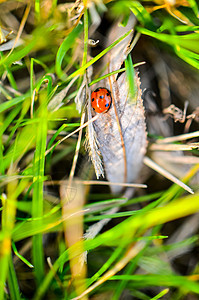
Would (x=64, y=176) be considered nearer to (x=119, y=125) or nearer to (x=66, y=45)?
(x=119, y=125)

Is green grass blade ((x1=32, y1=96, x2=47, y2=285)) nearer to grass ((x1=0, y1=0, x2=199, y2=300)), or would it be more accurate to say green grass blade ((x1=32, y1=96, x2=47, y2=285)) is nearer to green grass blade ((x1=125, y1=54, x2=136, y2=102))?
grass ((x1=0, y1=0, x2=199, y2=300))

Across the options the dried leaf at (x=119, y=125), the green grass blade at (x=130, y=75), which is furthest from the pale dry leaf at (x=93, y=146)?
the green grass blade at (x=130, y=75)

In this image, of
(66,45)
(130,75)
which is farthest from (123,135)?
(66,45)

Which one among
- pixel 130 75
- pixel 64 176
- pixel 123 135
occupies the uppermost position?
pixel 130 75

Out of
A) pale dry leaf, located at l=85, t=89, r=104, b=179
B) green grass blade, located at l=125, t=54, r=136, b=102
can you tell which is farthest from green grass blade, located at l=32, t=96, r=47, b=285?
green grass blade, located at l=125, t=54, r=136, b=102

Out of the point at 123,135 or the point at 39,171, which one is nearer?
the point at 39,171

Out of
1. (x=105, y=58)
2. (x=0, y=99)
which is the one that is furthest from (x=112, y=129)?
(x=0, y=99)
